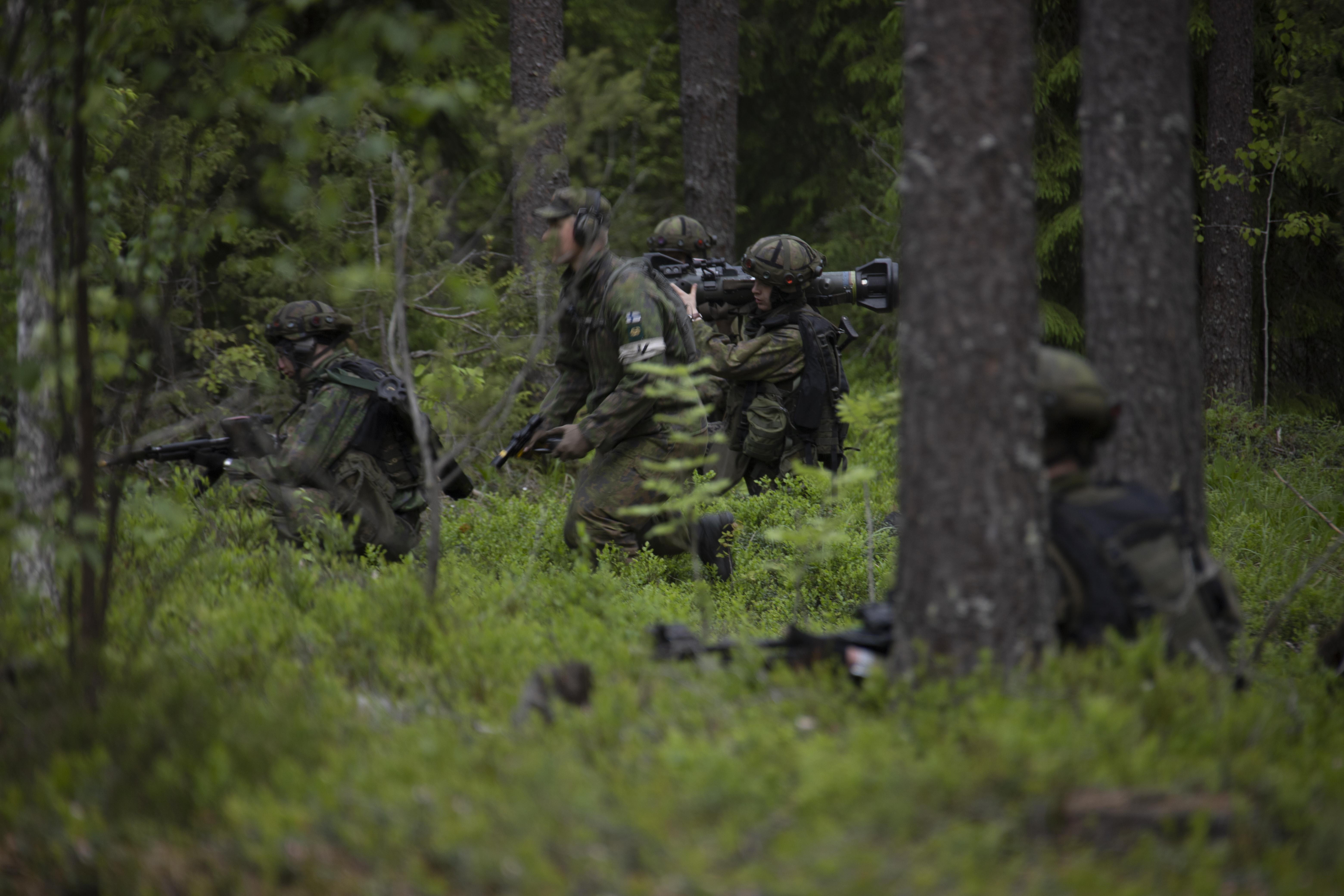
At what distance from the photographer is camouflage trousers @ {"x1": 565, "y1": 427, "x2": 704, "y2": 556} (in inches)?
237

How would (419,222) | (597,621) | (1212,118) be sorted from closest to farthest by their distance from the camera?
1. (597,621)
2. (419,222)
3. (1212,118)

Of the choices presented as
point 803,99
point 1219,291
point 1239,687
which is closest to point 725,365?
point 1239,687

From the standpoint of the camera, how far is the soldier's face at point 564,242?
5.67 meters

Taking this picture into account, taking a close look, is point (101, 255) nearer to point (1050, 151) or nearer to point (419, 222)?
point (419, 222)

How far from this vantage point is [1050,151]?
1083cm

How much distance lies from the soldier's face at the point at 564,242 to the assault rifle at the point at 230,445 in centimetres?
193

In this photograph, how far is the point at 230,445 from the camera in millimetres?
6641

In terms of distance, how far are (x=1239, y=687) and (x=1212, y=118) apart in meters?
9.10

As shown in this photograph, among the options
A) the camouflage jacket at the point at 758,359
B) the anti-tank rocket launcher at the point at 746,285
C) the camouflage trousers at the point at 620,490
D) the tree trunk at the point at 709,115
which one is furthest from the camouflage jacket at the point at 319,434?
the tree trunk at the point at 709,115

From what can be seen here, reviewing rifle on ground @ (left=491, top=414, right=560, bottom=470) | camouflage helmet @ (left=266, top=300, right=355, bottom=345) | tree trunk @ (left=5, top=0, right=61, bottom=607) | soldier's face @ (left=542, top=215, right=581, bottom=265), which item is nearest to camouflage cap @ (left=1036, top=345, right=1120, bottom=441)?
soldier's face @ (left=542, top=215, right=581, bottom=265)

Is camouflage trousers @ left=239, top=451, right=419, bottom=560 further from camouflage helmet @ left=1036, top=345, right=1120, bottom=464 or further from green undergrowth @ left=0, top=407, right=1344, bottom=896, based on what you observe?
camouflage helmet @ left=1036, top=345, right=1120, bottom=464

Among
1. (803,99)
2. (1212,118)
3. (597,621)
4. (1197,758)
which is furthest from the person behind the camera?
(803,99)

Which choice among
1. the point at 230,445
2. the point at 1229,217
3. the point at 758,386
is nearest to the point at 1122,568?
the point at 758,386

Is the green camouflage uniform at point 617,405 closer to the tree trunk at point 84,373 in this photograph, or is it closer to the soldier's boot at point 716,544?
the soldier's boot at point 716,544
